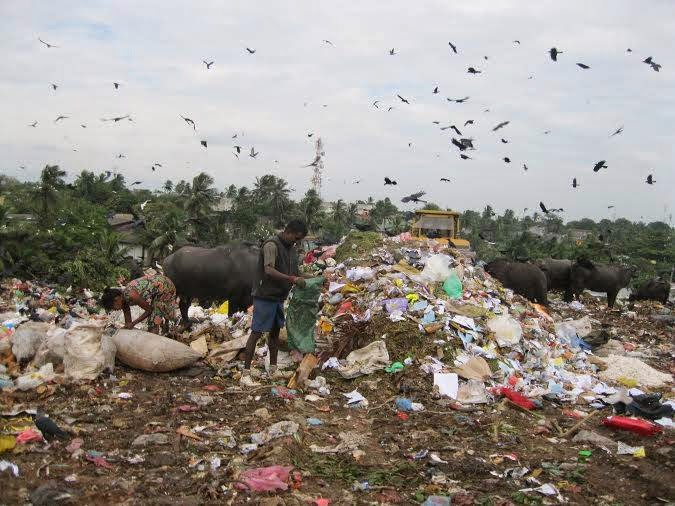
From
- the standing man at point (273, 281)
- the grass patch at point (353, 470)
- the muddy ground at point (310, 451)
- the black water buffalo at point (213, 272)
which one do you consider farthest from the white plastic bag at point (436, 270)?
the grass patch at point (353, 470)

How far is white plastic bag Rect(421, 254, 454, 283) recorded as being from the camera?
8820 millimetres

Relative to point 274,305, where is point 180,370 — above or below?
below

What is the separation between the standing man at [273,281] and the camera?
18.2 feet

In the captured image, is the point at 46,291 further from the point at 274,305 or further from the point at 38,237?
the point at 274,305

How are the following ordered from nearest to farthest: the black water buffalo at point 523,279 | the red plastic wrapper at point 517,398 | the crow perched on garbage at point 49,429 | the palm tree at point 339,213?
the crow perched on garbage at point 49,429, the red plastic wrapper at point 517,398, the black water buffalo at point 523,279, the palm tree at point 339,213

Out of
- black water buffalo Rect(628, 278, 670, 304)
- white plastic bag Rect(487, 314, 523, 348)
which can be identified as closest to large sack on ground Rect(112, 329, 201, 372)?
white plastic bag Rect(487, 314, 523, 348)

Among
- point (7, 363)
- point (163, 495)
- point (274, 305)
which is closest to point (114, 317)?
point (7, 363)

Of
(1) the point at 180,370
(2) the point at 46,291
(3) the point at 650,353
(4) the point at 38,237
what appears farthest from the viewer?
(4) the point at 38,237

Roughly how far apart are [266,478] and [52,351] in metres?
2.91

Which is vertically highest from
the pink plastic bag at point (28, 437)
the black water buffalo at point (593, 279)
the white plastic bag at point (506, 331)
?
the pink plastic bag at point (28, 437)

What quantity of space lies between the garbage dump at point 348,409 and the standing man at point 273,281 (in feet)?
0.95

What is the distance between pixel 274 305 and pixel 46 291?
30.0 ft

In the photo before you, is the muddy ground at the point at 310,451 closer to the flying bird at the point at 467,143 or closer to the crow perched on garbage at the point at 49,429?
the crow perched on garbage at the point at 49,429

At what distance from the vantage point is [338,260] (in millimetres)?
11344
